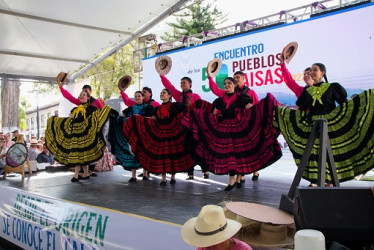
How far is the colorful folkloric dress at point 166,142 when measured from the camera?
425 centimetres

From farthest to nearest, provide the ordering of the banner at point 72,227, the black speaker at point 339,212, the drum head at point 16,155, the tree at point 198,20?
the tree at point 198,20, the drum head at point 16,155, the banner at point 72,227, the black speaker at point 339,212

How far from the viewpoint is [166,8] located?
7.07 metres

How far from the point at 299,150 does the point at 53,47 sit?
20.1 ft

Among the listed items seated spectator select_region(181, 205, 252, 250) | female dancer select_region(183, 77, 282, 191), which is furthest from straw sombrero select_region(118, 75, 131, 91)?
seated spectator select_region(181, 205, 252, 250)

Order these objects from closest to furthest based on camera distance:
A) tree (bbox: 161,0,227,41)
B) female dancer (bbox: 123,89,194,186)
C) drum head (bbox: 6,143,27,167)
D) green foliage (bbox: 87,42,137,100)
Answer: female dancer (bbox: 123,89,194,186)
drum head (bbox: 6,143,27,167)
tree (bbox: 161,0,227,41)
green foliage (bbox: 87,42,137,100)

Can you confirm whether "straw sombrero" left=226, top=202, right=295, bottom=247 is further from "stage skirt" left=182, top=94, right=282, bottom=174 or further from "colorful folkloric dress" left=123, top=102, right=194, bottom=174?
"colorful folkloric dress" left=123, top=102, right=194, bottom=174

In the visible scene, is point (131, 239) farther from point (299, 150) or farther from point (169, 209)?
point (299, 150)

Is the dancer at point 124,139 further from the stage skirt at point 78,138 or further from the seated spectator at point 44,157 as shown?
the seated spectator at point 44,157

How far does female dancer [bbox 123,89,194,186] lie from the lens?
13.9 ft

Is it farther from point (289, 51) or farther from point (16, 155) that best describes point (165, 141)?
point (16, 155)

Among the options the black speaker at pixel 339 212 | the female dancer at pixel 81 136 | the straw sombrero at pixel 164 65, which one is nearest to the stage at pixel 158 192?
the female dancer at pixel 81 136

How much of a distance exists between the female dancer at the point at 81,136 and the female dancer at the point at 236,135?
1.30 metres

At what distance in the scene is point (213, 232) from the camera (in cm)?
137

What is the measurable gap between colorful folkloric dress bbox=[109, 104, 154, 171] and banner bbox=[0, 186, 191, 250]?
147 cm
